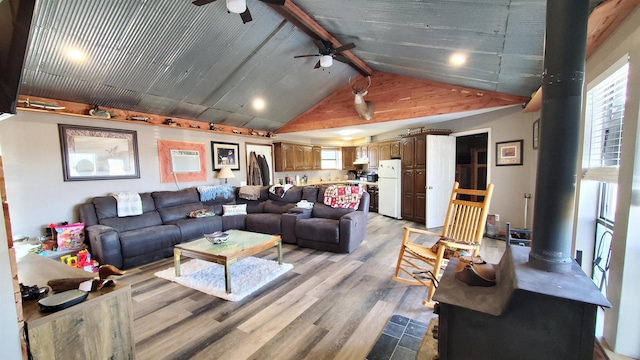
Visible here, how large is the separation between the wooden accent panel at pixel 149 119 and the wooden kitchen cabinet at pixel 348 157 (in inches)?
106

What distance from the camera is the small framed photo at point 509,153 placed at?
4.06m

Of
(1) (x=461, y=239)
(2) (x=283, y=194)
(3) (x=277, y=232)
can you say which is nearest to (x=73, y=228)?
(3) (x=277, y=232)

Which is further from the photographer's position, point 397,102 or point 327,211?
point 397,102

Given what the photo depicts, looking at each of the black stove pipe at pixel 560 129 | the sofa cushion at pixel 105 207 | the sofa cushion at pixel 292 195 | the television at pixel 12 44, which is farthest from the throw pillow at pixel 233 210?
the black stove pipe at pixel 560 129

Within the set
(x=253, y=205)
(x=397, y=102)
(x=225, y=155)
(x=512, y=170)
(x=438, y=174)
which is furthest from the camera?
(x=225, y=155)

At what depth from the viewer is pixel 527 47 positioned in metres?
2.21

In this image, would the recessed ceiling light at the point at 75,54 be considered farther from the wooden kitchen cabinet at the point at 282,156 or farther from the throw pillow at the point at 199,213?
the wooden kitchen cabinet at the point at 282,156

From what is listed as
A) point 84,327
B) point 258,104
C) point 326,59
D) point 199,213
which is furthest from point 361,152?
point 84,327

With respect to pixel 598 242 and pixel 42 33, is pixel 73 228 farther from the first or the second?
pixel 598 242

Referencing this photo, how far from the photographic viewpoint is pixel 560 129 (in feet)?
3.84

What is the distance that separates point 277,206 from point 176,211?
5.70 feet

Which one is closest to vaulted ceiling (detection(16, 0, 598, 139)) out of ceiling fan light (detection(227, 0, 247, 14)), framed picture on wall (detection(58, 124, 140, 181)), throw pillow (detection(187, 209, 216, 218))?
framed picture on wall (detection(58, 124, 140, 181))

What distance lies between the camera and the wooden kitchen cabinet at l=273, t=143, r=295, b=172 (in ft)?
21.5

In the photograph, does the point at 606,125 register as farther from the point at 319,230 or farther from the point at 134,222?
the point at 134,222
